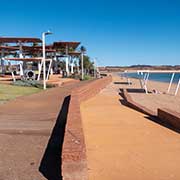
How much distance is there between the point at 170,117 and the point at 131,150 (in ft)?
9.35

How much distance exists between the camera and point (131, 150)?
17.4ft

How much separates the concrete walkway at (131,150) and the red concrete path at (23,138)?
944mm

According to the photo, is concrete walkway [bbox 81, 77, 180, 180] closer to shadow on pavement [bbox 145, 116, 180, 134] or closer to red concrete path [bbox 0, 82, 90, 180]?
shadow on pavement [bbox 145, 116, 180, 134]

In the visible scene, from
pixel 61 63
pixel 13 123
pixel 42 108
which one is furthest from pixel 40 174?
pixel 61 63

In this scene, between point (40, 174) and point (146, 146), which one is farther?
point (146, 146)

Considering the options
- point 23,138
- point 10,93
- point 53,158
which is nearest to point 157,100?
point 10,93

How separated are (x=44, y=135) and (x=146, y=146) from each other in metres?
2.29

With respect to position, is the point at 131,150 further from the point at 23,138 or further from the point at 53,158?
the point at 23,138

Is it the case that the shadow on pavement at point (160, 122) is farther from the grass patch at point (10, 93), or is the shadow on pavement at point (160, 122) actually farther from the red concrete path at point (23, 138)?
the grass patch at point (10, 93)

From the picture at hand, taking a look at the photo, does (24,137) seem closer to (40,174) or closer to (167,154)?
(40,174)

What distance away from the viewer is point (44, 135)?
627cm

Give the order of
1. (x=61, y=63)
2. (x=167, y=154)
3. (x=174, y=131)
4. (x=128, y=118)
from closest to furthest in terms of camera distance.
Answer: (x=167, y=154) < (x=174, y=131) < (x=128, y=118) < (x=61, y=63)

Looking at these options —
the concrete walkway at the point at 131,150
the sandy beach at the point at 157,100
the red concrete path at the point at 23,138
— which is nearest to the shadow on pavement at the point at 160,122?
the concrete walkway at the point at 131,150

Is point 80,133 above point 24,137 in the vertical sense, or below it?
above
